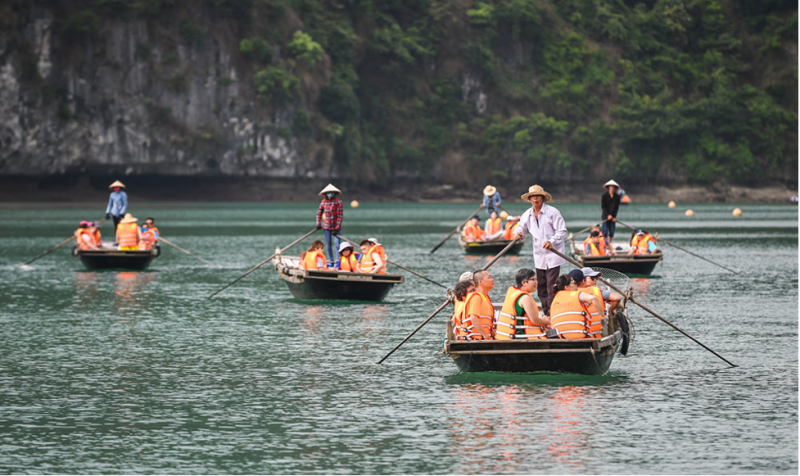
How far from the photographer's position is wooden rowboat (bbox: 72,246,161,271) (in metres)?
28.9

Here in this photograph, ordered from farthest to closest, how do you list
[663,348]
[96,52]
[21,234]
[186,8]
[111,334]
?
[186,8] < [96,52] < [21,234] < [111,334] < [663,348]

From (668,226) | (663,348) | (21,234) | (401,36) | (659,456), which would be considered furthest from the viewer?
(401,36)

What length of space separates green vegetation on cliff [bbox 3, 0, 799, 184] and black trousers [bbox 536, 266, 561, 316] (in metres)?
83.5

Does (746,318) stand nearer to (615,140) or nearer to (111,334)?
(111,334)

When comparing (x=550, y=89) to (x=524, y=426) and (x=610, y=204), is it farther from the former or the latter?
(x=524, y=426)

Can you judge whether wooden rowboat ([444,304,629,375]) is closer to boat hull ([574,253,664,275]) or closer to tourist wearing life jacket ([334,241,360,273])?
tourist wearing life jacket ([334,241,360,273])

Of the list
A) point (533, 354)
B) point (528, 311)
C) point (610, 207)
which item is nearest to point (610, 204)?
point (610, 207)

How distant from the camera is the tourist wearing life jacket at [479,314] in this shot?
13305 mm

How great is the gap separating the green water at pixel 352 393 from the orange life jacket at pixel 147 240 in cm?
578

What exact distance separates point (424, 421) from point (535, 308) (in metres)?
2.74

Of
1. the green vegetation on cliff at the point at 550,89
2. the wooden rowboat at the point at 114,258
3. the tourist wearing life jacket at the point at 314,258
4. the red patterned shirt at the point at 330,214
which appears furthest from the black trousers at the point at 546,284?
the green vegetation on cliff at the point at 550,89

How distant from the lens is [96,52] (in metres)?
85.6

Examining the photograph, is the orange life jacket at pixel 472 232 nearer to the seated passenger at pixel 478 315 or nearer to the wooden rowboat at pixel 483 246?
the wooden rowboat at pixel 483 246

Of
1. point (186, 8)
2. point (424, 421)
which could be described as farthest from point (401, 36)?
point (424, 421)
